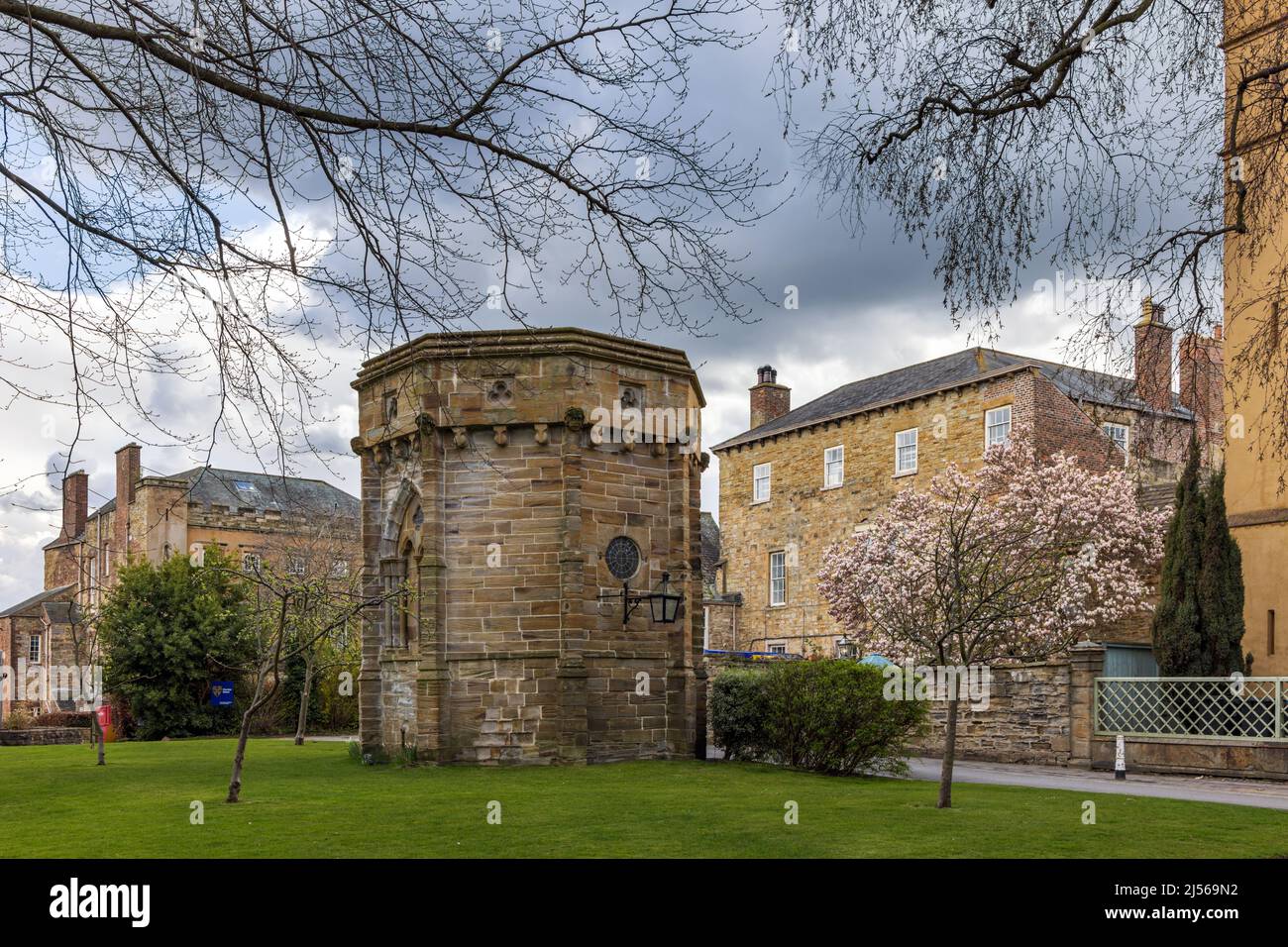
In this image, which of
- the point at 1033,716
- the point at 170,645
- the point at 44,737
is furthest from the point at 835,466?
the point at 44,737

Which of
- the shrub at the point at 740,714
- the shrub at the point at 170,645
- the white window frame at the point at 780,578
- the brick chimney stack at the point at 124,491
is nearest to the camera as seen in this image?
the shrub at the point at 740,714

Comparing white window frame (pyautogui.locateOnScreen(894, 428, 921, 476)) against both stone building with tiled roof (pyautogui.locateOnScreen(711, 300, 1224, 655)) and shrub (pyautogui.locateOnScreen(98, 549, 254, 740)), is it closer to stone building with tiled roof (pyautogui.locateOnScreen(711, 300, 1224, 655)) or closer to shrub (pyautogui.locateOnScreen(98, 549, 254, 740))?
stone building with tiled roof (pyautogui.locateOnScreen(711, 300, 1224, 655))

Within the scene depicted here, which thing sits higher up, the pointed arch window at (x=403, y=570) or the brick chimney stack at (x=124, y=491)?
the brick chimney stack at (x=124, y=491)

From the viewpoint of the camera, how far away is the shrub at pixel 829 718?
64.5 ft

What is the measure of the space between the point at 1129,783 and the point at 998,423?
53.6ft

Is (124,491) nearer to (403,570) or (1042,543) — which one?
(403,570)

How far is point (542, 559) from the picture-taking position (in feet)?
69.6

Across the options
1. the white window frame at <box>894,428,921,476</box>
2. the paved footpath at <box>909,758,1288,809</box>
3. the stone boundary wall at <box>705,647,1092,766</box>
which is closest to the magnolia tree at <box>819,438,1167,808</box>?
the stone boundary wall at <box>705,647,1092,766</box>

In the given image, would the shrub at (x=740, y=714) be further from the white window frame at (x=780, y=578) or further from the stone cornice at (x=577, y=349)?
the white window frame at (x=780, y=578)

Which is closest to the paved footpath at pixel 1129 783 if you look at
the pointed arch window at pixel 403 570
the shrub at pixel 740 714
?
the shrub at pixel 740 714

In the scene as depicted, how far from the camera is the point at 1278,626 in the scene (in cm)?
2206

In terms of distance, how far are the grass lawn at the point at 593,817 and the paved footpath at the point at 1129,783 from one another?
1609 millimetres
